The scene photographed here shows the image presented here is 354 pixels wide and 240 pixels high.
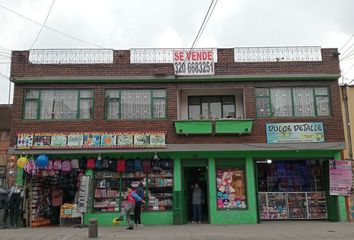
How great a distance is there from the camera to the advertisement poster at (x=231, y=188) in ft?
53.3

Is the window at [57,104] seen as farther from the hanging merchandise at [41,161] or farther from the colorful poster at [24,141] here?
the hanging merchandise at [41,161]

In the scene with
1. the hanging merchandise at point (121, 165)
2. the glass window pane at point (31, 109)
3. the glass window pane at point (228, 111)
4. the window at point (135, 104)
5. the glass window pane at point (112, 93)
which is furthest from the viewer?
the glass window pane at point (228, 111)

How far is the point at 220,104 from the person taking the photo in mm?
18031

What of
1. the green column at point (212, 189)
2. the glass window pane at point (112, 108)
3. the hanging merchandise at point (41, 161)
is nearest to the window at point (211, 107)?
the green column at point (212, 189)

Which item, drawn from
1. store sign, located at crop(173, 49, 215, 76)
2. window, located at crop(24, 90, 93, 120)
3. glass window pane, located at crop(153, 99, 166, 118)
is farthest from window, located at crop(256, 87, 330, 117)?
window, located at crop(24, 90, 93, 120)

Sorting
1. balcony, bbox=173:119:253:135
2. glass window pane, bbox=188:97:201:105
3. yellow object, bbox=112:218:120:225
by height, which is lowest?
yellow object, bbox=112:218:120:225

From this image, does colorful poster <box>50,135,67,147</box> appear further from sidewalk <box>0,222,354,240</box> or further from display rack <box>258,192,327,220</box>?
display rack <box>258,192,327,220</box>

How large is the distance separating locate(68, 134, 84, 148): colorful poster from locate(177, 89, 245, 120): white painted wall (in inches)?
181

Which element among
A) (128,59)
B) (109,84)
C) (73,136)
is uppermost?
(128,59)

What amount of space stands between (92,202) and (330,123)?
11128mm

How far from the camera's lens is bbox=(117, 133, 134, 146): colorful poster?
16016 mm

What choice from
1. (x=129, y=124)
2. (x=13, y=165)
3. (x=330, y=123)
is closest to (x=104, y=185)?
(x=129, y=124)

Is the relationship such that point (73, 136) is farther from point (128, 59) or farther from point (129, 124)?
point (128, 59)

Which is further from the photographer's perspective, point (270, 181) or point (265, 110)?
point (270, 181)
